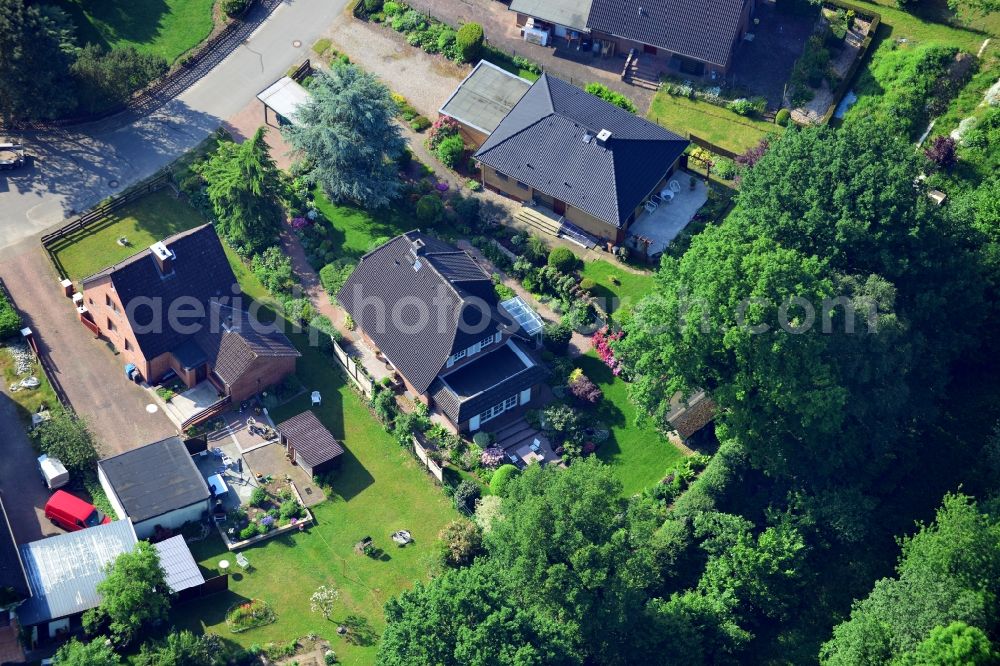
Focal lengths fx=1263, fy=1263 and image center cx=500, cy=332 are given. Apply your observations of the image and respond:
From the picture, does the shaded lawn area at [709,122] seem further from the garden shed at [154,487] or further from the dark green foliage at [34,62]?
the garden shed at [154,487]

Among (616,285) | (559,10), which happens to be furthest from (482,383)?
(559,10)

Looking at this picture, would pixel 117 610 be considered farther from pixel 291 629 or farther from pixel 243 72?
pixel 243 72

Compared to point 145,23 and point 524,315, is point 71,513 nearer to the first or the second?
point 524,315

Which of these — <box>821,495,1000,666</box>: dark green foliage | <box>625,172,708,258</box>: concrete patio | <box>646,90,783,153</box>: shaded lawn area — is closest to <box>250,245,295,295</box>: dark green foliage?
<box>625,172,708,258</box>: concrete patio

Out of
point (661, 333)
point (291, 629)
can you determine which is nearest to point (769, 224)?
point (661, 333)

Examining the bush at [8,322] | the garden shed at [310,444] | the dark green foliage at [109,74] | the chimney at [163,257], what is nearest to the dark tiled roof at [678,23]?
the dark green foliage at [109,74]

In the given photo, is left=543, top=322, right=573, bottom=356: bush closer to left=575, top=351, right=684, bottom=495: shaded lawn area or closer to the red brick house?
left=575, top=351, right=684, bottom=495: shaded lawn area

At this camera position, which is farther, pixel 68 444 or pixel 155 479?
pixel 68 444
